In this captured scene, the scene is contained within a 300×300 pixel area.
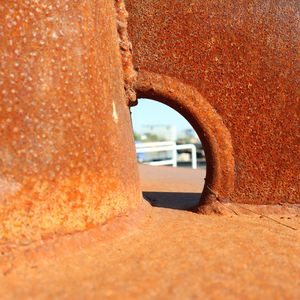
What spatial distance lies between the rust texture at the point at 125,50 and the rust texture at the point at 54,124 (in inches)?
17.5

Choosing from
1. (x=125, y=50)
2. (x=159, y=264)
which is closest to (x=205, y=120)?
(x=125, y=50)

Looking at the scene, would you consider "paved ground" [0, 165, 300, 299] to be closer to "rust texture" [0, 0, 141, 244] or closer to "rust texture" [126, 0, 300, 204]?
"rust texture" [0, 0, 141, 244]

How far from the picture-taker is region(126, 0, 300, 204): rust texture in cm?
300

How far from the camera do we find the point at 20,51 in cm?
206

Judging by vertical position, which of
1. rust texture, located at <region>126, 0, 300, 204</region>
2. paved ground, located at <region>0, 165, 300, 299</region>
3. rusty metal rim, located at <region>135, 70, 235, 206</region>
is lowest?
paved ground, located at <region>0, 165, 300, 299</region>

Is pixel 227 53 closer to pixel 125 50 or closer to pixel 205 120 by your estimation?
pixel 205 120

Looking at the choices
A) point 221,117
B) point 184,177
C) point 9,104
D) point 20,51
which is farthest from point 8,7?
point 184,177

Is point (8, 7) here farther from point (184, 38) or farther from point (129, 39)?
point (184, 38)

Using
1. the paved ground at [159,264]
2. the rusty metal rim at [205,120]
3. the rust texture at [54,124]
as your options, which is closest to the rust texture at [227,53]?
the rusty metal rim at [205,120]

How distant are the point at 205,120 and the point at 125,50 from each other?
75cm

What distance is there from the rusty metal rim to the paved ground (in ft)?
1.61

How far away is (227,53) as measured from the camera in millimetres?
3004

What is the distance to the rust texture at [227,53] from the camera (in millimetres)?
3002

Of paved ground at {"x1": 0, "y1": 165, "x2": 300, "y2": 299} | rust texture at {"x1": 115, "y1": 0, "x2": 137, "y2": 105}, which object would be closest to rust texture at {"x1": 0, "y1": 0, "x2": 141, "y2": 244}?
paved ground at {"x1": 0, "y1": 165, "x2": 300, "y2": 299}
